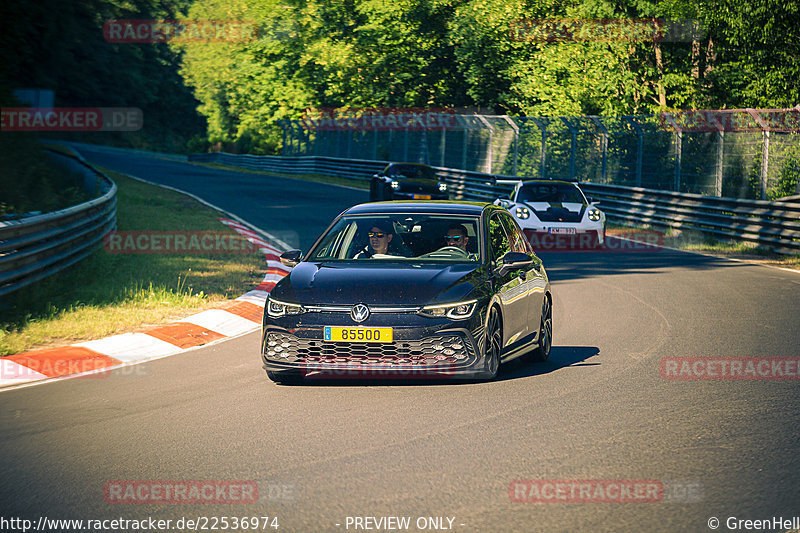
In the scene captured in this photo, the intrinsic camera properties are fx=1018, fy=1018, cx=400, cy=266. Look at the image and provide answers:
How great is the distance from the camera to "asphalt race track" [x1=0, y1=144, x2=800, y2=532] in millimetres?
5109

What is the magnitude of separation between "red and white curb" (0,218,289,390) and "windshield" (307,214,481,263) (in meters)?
2.23

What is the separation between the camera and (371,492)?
5.33m

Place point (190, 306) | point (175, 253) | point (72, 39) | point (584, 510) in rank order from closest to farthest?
point (584, 510) → point (190, 306) → point (175, 253) → point (72, 39)

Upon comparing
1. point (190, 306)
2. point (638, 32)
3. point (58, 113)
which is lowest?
point (190, 306)

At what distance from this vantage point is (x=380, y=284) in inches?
318

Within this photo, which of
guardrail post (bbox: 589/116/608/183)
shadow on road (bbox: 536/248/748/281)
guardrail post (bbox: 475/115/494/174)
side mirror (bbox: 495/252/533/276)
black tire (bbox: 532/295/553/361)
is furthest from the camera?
guardrail post (bbox: 475/115/494/174)

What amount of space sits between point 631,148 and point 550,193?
310 inches

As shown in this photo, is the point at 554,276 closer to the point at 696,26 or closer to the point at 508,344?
the point at 508,344

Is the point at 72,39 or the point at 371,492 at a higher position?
the point at 72,39

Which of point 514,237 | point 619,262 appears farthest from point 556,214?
point 514,237

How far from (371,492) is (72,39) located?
53.5 ft

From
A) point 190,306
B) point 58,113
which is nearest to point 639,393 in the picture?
point 190,306

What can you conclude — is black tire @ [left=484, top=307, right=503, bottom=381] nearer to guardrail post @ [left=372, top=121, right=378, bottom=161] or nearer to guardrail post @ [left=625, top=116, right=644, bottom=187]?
guardrail post @ [left=625, top=116, right=644, bottom=187]

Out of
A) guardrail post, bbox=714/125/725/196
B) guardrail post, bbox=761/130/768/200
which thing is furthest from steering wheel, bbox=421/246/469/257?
guardrail post, bbox=714/125/725/196
